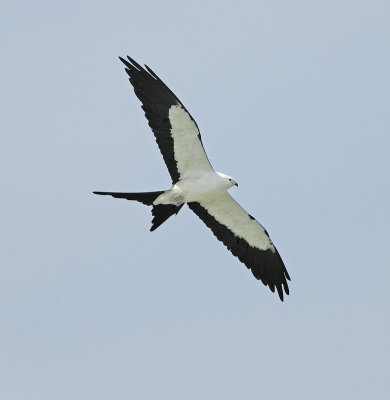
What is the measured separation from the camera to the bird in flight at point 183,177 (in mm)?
21547

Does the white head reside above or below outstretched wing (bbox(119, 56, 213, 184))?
below

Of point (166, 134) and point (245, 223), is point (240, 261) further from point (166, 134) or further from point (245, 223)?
point (166, 134)

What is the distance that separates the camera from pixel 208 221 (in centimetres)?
2300

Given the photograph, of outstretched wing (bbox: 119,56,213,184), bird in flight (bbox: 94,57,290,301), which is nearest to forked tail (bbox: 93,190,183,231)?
bird in flight (bbox: 94,57,290,301)

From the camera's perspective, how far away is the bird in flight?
848 inches

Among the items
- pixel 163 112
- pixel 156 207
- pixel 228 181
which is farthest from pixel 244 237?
pixel 163 112

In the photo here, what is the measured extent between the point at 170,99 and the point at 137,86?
68 cm

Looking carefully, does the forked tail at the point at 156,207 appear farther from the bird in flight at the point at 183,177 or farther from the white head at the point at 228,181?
the white head at the point at 228,181

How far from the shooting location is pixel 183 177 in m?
22.1

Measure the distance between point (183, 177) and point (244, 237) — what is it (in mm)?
2080

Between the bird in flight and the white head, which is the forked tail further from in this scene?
the white head

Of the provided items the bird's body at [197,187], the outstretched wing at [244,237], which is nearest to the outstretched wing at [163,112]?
the bird's body at [197,187]

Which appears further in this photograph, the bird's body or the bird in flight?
the bird's body

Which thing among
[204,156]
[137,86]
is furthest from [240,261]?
[137,86]
